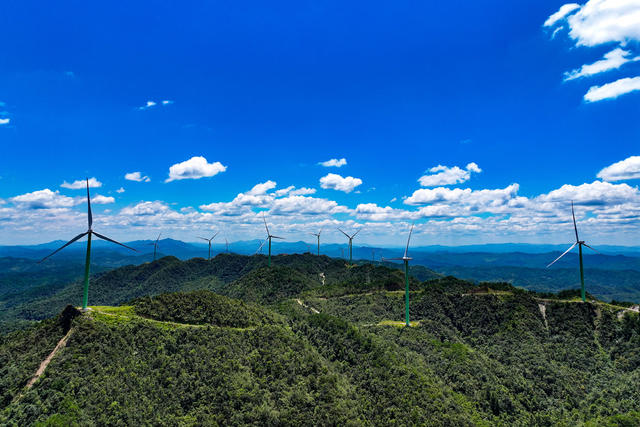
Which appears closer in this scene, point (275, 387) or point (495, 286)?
point (275, 387)

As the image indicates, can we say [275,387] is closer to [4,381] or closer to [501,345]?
[4,381]

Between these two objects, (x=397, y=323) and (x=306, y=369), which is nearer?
(x=306, y=369)

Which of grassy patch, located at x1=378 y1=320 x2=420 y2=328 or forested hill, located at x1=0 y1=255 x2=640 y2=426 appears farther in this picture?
grassy patch, located at x1=378 y1=320 x2=420 y2=328

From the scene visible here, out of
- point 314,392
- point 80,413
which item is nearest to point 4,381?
point 80,413

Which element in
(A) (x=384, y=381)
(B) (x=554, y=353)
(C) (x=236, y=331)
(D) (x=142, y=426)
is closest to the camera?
(D) (x=142, y=426)

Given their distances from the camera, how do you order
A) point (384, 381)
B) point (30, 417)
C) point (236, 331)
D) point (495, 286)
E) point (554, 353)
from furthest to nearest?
1. point (495, 286)
2. point (554, 353)
3. point (236, 331)
4. point (384, 381)
5. point (30, 417)

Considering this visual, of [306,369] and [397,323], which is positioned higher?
[306,369]

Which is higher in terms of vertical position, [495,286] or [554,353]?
[495,286]

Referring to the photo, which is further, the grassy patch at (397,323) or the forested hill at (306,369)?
the grassy patch at (397,323)
